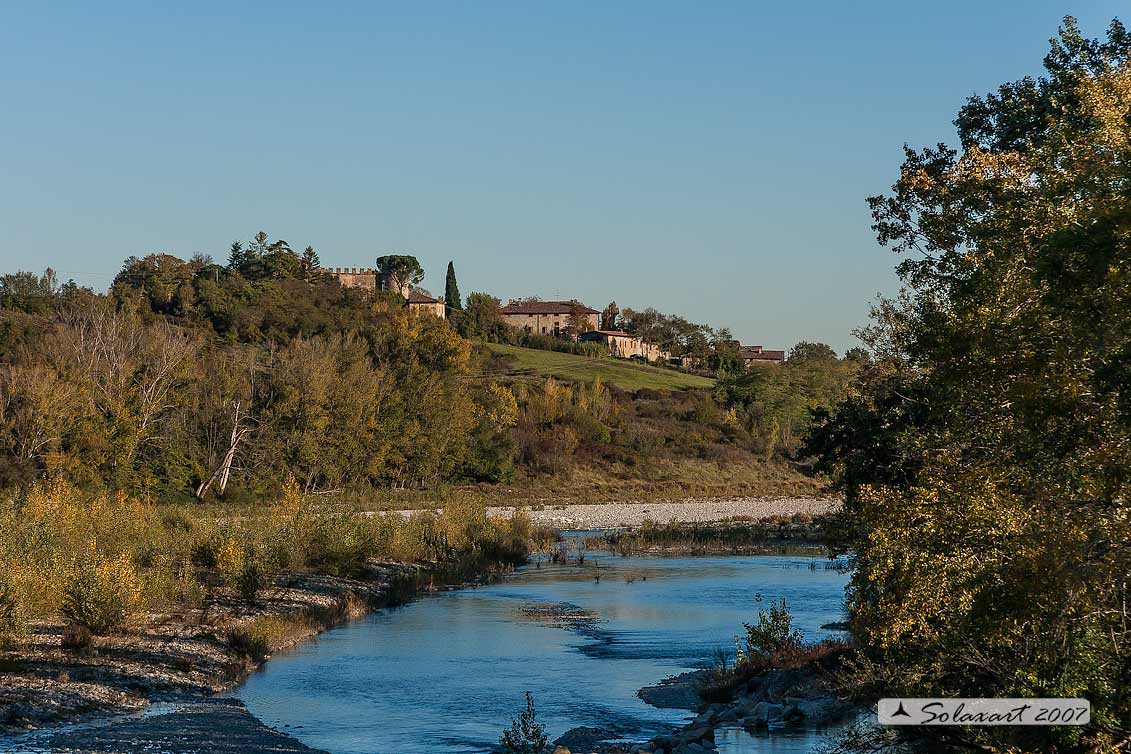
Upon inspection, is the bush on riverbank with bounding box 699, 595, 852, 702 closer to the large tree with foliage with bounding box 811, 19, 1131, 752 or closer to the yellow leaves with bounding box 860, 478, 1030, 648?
the large tree with foliage with bounding box 811, 19, 1131, 752

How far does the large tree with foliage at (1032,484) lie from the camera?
8.09 meters

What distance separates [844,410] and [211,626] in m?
13.5

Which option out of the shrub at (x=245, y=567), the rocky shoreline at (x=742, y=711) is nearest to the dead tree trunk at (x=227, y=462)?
the shrub at (x=245, y=567)

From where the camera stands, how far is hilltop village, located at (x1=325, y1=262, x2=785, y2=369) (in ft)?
511

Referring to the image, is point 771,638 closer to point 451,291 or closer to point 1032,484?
point 1032,484

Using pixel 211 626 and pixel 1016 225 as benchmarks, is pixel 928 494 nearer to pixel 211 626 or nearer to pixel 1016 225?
pixel 1016 225

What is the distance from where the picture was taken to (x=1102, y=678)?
31.2ft

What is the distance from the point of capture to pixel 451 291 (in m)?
156

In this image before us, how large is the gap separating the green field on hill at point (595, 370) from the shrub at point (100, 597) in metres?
92.3

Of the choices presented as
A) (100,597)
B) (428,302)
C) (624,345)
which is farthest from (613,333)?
(100,597)

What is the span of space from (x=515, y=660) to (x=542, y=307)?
152541mm

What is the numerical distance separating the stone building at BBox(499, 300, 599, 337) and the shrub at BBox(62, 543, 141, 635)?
145m

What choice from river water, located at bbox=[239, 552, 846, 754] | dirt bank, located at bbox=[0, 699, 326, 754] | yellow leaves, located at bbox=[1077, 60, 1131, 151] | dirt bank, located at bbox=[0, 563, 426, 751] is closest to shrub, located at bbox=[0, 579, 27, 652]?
dirt bank, located at bbox=[0, 563, 426, 751]

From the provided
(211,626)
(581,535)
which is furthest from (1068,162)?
(581,535)
